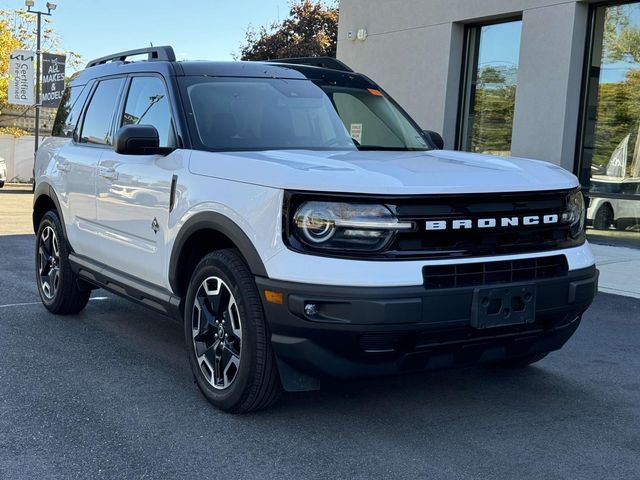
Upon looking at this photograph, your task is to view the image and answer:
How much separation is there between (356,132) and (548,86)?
8167mm

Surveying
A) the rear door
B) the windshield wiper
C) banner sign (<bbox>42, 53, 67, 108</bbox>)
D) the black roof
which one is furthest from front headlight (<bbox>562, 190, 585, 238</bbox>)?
banner sign (<bbox>42, 53, 67, 108</bbox>)

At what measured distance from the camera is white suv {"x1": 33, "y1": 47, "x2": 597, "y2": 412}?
3.44m

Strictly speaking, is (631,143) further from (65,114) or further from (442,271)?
(442,271)

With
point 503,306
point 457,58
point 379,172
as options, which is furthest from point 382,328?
point 457,58

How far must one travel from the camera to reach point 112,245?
5.07 metres

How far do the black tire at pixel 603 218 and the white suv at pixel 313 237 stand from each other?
7.97m

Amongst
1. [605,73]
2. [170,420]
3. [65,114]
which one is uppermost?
[605,73]

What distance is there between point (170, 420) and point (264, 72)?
2.34 m

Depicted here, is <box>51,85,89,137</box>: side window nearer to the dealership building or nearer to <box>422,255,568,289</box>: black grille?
<box>422,255,568,289</box>: black grille

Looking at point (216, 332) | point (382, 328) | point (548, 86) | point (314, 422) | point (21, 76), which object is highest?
point (21, 76)

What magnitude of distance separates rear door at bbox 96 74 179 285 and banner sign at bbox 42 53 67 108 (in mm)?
22991

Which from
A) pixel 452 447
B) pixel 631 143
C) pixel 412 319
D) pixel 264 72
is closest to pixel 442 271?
pixel 412 319

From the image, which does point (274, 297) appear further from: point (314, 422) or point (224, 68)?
point (224, 68)

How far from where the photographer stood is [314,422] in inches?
156
